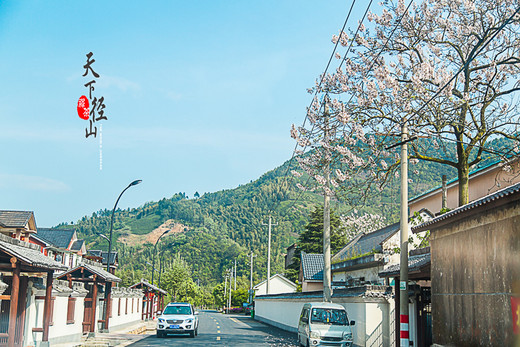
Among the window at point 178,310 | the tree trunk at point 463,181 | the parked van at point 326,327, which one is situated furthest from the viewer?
the window at point 178,310

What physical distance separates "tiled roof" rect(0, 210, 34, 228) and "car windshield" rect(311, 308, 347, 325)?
22.5 m

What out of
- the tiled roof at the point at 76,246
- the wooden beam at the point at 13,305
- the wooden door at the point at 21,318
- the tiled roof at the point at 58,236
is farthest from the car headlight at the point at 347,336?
the tiled roof at the point at 76,246

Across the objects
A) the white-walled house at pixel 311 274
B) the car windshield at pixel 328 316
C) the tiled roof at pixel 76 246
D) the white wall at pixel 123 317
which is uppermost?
the tiled roof at pixel 76 246

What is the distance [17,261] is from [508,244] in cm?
1451

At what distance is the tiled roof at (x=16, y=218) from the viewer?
34.6 m

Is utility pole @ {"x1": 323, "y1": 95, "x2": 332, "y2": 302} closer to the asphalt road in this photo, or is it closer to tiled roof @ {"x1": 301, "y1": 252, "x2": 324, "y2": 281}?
the asphalt road

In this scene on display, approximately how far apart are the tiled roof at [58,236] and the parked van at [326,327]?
145ft

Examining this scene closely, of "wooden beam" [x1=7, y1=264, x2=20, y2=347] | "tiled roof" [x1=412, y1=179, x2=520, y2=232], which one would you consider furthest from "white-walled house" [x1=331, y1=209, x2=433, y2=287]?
"wooden beam" [x1=7, y1=264, x2=20, y2=347]

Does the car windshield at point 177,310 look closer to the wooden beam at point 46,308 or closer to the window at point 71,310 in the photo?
the window at point 71,310

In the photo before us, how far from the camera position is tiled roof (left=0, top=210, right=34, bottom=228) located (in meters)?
34.6

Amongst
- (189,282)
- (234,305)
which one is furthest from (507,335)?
(234,305)

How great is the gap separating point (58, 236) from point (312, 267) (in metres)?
30.3

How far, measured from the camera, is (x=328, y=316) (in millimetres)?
20578

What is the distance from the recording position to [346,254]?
43.4m
